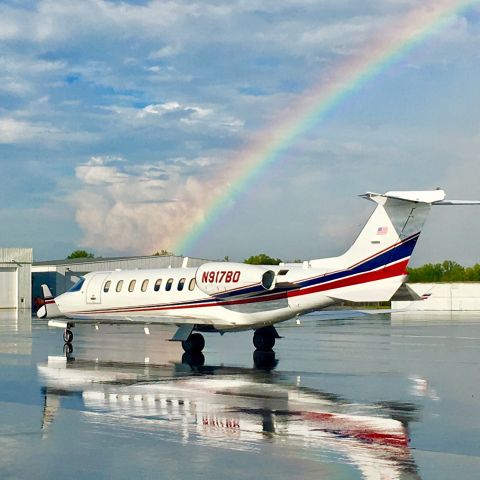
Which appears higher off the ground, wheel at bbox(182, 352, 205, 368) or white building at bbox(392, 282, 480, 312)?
white building at bbox(392, 282, 480, 312)

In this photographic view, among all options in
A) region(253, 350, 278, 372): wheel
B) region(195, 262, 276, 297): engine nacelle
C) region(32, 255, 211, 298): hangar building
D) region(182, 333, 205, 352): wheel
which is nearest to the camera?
region(253, 350, 278, 372): wheel

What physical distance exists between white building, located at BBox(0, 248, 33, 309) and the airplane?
56.7 metres

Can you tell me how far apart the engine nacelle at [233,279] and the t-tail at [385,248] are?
7.39ft

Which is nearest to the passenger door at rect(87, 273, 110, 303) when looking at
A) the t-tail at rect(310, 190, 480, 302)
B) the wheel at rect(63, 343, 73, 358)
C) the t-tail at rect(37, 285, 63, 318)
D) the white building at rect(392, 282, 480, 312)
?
the t-tail at rect(37, 285, 63, 318)

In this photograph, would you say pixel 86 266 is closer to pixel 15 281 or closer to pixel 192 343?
pixel 15 281

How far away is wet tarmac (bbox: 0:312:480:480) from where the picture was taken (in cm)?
1144

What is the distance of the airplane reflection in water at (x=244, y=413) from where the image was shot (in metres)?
12.5

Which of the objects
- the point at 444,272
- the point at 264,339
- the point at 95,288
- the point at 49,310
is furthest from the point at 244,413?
the point at 444,272

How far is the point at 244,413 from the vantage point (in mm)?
16016

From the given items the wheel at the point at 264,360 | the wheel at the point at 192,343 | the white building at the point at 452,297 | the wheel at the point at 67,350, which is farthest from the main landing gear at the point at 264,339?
the white building at the point at 452,297

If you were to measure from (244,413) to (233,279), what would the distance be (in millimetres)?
13648

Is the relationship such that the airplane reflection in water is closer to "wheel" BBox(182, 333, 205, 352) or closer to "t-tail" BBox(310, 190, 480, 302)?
"t-tail" BBox(310, 190, 480, 302)

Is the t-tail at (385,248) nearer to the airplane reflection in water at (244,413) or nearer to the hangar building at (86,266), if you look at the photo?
the airplane reflection in water at (244,413)

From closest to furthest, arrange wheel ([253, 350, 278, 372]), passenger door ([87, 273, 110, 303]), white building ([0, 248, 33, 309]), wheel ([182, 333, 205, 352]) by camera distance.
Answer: wheel ([253, 350, 278, 372])
wheel ([182, 333, 205, 352])
passenger door ([87, 273, 110, 303])
white building ([0, 248, 33, 309])
